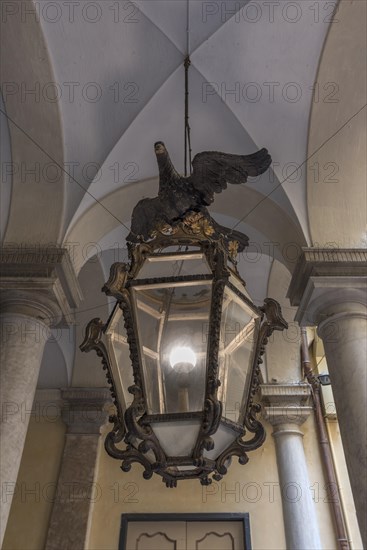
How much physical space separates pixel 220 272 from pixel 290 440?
5799mm

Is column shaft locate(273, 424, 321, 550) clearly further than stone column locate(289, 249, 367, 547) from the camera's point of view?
Yes

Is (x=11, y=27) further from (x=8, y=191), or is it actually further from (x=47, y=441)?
(x=47, y=441)

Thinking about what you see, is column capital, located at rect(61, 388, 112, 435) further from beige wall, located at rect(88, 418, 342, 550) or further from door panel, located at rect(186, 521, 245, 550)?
door panel, located at rect(186, 521, 245, 550)

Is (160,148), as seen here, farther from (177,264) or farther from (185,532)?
(185,532)

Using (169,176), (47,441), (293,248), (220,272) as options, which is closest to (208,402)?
(220,272)

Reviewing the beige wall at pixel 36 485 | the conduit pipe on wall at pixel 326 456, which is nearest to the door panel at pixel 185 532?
the beige wall at pixel 36 485

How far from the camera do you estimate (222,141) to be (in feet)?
17.3

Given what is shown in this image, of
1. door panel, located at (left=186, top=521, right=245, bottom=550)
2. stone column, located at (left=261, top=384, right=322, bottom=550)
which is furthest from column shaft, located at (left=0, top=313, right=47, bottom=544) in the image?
stone column, located at (left=261, top=384, right=322, bottom=550)

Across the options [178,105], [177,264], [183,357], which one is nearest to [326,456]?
[178,105]

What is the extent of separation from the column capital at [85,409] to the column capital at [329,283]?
3855mm

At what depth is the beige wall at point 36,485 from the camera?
6.49 m

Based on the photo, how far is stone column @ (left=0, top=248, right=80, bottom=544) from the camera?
3516mm

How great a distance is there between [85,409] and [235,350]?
5.86 metres

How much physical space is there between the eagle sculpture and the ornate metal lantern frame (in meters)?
0.12
